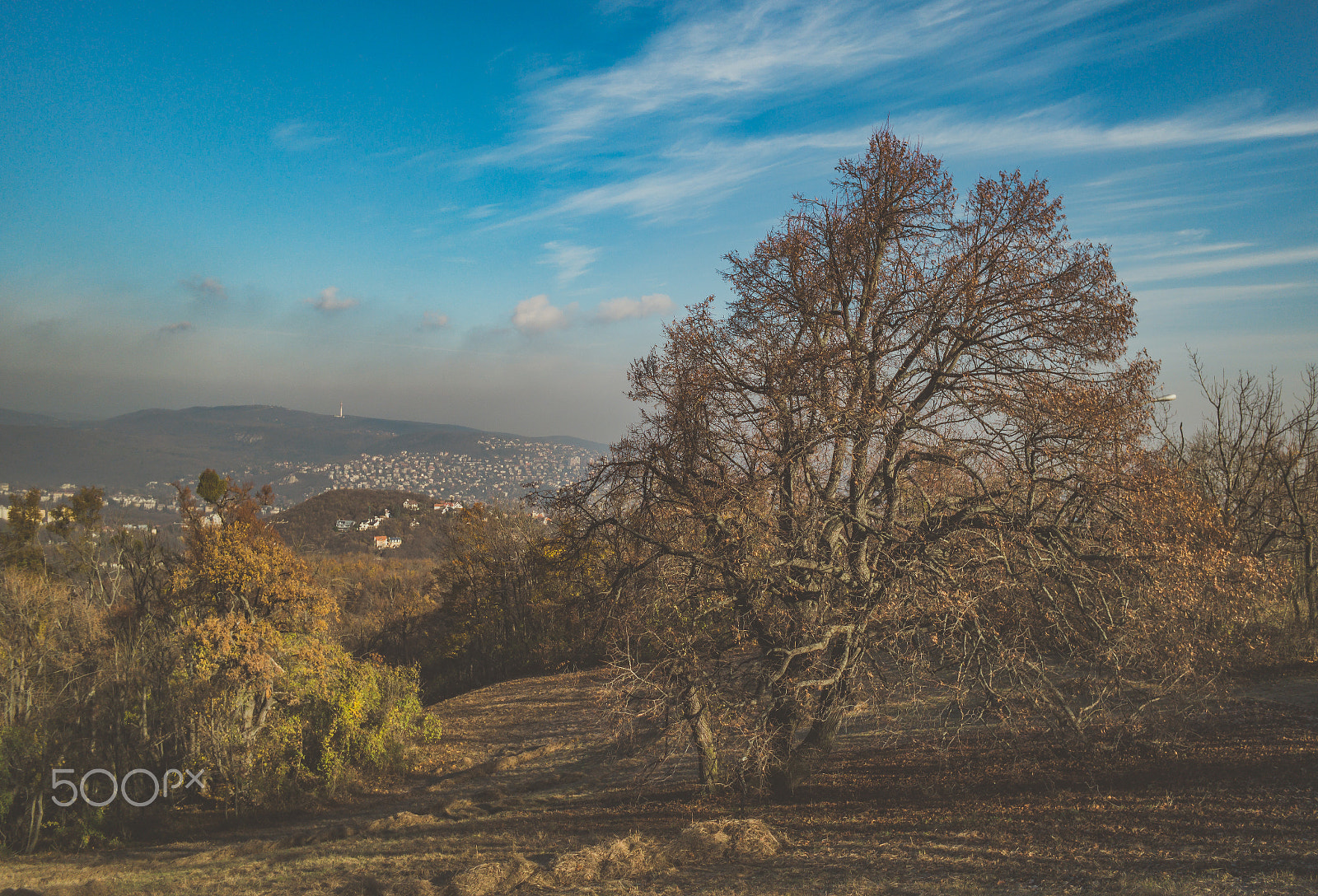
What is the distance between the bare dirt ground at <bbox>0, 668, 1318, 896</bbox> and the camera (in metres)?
6.78

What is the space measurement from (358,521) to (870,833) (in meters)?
79.0

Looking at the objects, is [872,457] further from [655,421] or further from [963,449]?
[655,421]

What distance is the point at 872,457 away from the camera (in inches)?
379

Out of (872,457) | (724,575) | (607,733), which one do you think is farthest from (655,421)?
(607,733)

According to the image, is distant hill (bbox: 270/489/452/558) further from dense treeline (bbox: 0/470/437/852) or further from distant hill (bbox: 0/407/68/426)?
distant hill (bbox: 0/407/68/426)

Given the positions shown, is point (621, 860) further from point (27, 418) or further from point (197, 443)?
point (27, 418)

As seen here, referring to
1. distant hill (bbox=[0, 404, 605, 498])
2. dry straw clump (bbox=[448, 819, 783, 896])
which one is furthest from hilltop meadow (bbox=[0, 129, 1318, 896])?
distant hill (bbox=[0, 404, 605, 498])

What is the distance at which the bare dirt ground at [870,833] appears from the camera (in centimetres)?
678

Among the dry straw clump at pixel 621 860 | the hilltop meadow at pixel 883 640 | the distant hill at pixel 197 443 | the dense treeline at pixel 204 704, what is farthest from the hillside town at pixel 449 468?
the dry straw clump at pixel 621 860

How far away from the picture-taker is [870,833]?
8422 mm

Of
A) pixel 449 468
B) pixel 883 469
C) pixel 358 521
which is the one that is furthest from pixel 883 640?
pixel 449 468

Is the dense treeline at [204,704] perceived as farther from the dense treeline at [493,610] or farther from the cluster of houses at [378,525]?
Answer: the cluster of houses at [378,525]

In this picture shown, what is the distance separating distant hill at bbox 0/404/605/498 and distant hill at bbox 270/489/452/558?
20.6 metres

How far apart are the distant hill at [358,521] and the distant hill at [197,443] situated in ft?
67.6
